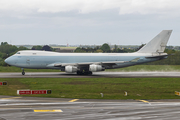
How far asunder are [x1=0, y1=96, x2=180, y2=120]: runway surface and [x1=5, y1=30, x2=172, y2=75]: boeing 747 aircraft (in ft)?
96.6

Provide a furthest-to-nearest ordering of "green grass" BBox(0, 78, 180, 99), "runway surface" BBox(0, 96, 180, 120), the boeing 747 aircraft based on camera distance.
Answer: the boeing 747 aircraft → "green grass" BBox(0, 78, 180, 99) → "runway surface" BBox(0, 96, 180, 120)

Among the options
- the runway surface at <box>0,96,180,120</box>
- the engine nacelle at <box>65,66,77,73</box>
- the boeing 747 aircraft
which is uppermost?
the boeing 747 aircraft

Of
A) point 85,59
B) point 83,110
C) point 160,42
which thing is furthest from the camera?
point 160,42

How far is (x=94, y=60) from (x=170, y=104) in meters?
33.7

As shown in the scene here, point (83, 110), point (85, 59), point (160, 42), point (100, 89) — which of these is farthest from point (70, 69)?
point (83, 110)

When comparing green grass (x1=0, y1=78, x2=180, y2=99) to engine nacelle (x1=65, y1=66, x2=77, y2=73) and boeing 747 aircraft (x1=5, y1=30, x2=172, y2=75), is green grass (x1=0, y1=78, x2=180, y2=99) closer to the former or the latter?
engine nacelle (x1=65, y1=66, x2=77, y2=73)

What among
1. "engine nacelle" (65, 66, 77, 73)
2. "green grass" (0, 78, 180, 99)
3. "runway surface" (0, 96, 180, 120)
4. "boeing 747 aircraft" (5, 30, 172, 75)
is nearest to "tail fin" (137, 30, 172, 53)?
"boeing 747 aircraft" (5, 30, 172, 75)

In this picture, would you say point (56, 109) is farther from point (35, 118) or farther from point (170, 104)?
point (170, 104)

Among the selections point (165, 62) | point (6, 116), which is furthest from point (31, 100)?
point (165, 62)

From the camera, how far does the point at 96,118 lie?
17141 mm

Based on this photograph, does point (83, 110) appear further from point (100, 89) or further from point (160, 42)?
point (160, 42)

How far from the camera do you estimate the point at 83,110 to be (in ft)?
64.3

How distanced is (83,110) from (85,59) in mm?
35986

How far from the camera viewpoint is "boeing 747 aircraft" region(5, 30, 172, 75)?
175 feet
